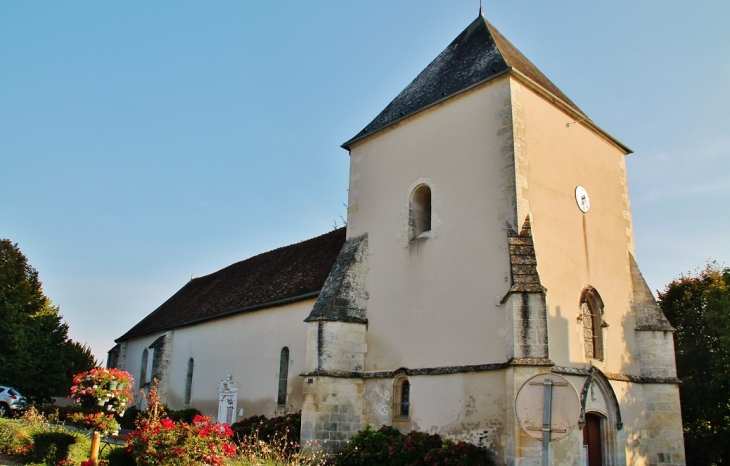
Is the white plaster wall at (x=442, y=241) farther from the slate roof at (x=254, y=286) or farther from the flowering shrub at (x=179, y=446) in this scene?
the flowering shrub at (x=179, y=446)

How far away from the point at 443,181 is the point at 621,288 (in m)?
5.05

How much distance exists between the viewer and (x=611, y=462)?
12.7 m

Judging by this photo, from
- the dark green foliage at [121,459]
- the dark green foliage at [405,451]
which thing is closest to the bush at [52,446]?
the dark green foliage at [121,459]

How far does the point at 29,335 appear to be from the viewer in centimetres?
2798

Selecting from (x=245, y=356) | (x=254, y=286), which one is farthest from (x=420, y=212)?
(x=254, y=286)

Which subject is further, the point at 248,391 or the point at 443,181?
the point at 248,391

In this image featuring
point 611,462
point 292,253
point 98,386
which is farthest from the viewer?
point 292,253

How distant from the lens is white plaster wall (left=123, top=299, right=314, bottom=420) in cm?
1736

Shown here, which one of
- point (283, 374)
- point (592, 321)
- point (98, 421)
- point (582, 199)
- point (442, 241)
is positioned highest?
point (582, 199)

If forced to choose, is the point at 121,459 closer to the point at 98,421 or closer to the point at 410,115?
the point at 98,421

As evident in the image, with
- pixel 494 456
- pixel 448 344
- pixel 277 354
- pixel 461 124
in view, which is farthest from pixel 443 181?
pixel 277 354

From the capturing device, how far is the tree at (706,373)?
16859 mm

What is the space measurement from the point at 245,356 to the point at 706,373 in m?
13.9

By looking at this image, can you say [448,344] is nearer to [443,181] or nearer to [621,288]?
[443,181]
